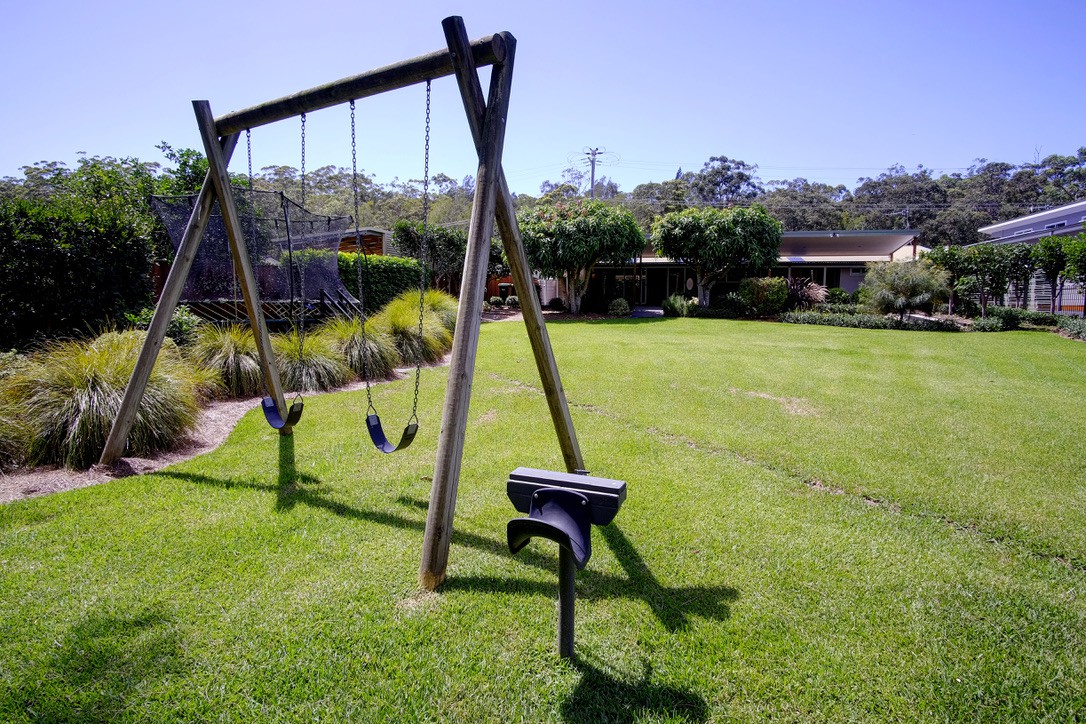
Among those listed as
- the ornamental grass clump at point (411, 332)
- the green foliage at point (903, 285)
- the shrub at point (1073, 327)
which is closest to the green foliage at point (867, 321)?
the green foliage at point (903, 285)

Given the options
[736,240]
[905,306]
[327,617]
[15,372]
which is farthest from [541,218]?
[327,617]

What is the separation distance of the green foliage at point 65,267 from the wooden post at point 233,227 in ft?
12.4

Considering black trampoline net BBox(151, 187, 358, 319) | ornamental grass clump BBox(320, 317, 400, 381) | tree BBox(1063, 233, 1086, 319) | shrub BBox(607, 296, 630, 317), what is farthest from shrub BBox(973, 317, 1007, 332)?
black trampoline net BBox(151, 187, 358, 319)

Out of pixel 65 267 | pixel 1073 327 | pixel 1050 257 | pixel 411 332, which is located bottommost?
pixel 411 332

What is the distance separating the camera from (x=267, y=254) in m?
10.8

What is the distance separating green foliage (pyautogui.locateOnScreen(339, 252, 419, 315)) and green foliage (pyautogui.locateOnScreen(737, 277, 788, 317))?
1301 centimetres

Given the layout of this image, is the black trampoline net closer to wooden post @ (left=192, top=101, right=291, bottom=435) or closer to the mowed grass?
wooden post @ (left=192, top=101, right=291, bottom=435)

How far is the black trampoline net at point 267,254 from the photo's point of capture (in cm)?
927

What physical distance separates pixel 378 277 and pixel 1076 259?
20.0 m

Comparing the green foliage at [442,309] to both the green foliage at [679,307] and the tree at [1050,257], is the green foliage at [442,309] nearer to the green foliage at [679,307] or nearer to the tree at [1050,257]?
the green foliage at [679,307]

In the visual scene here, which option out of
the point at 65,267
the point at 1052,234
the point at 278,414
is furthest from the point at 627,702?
the point at 1052,234

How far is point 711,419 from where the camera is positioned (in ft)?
21.1

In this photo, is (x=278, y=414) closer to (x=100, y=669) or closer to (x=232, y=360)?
(x=100, y=669)

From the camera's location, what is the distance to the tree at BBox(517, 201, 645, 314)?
22188mm
